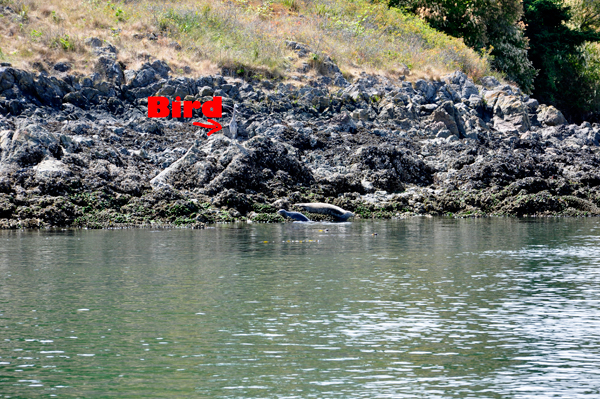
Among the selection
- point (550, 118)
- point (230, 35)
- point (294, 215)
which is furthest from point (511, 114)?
point (294, 215)

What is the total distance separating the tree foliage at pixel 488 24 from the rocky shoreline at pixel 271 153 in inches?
502

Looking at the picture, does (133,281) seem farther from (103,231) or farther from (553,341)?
(103,231)

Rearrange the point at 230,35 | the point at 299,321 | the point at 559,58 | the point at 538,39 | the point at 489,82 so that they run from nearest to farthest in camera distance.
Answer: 1. the point at 299,321
2. the point at 230,35
3. the point at 489,82
4. the point at 559,58
5. the point at 538,39

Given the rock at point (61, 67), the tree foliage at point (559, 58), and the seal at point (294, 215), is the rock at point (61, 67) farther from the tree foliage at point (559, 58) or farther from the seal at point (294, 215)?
the tree foliage at point (559, 58)

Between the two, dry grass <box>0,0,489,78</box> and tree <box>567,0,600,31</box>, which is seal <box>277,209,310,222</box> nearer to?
dry grass <box>0,0,489,78</box>

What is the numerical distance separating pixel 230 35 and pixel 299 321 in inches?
1352

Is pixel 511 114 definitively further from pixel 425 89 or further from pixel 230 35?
pixel 230 35

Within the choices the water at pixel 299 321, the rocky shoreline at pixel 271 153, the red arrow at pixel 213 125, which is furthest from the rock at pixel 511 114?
the water at pixel 299 321

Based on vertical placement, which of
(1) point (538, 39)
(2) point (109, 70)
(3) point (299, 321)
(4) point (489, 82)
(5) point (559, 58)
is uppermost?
(1) point (538, 39)

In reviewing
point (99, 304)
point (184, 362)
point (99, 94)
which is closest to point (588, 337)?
point (184, 362)

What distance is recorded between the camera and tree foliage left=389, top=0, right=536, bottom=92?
176ft

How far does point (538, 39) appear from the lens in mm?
59844

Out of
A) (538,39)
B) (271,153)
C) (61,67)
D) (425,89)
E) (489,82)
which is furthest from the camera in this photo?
(538,39)

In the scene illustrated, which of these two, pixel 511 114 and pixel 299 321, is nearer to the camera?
pixel 299 321
